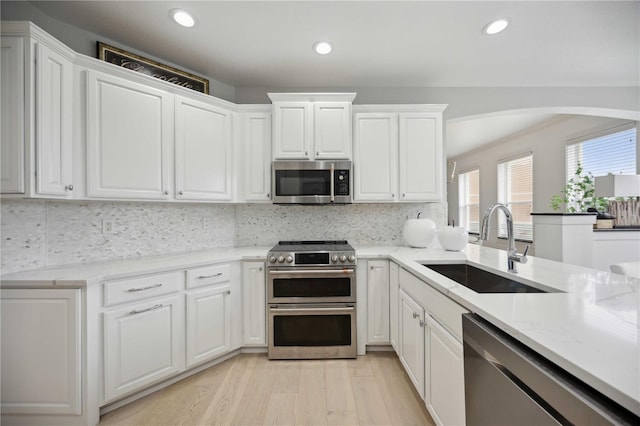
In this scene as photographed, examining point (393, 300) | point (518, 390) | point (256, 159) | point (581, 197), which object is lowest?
point (393, 300)

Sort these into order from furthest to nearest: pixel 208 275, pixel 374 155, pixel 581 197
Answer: pixel 581 197 < pixel 374 155 < pixel 208 275

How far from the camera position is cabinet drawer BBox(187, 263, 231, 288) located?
6.75ft

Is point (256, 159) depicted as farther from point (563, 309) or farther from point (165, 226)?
point (563, 309)

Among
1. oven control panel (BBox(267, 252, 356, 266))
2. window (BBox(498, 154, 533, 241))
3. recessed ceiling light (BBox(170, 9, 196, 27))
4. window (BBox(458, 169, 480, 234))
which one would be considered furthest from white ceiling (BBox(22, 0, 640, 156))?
window (BBox(458, 169, 480, 234))

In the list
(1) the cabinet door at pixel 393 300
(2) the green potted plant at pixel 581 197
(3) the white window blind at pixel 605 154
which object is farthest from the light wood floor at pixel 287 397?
(3) the white window blind at pixel 605 154

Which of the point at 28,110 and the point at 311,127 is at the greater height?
the point at 311,127

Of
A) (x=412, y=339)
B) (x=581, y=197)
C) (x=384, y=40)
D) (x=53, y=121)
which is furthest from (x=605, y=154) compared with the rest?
(x=53, y=121)

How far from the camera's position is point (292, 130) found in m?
2.59

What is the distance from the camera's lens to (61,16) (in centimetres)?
193

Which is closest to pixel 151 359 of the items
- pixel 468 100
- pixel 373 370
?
pixel 373 370

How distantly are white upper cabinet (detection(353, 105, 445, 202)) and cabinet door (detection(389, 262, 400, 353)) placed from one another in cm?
75

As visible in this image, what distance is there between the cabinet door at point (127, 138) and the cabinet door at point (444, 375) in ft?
7.07

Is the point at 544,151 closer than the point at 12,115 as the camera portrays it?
No

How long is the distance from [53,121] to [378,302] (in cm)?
265
